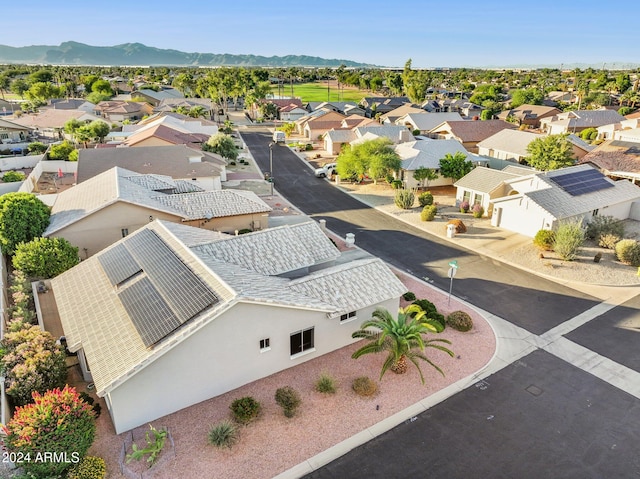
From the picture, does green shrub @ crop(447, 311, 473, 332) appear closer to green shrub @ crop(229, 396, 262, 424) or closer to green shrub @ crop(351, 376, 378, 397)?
green shrub @ crop(351, 376, 378, 397)

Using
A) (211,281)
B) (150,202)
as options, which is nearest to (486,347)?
(211,281)

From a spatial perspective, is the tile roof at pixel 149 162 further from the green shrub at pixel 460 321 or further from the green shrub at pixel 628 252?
the green shrub at pixel 628 252

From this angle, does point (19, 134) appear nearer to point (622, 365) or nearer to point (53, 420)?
point (53, 420)

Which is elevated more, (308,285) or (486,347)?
(308,285)

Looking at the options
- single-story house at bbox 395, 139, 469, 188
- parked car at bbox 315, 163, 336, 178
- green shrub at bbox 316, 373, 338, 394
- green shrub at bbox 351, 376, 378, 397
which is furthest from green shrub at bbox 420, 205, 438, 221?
green shrub at bbox 316, 373, 338, 394

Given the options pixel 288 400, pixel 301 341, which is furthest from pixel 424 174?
pixel 288 400

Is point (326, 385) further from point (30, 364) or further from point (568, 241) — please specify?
point (568, 241)

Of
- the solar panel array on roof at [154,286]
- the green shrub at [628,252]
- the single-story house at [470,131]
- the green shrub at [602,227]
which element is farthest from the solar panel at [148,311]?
the single-story house at [470,131]
